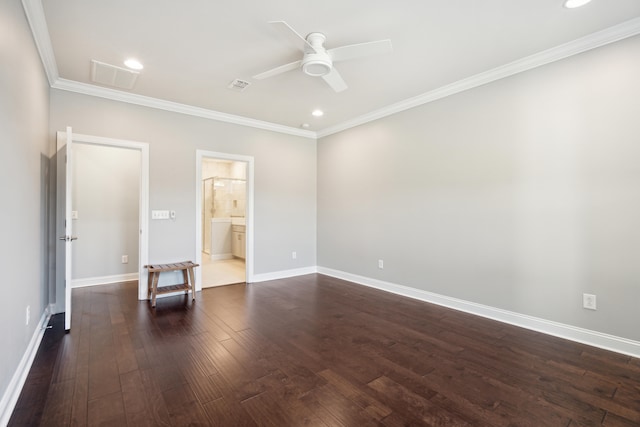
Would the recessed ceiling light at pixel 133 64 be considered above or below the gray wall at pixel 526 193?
above

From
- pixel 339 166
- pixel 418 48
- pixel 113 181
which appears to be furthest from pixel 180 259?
pixel 418 48

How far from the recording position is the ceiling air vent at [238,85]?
11.5 feet

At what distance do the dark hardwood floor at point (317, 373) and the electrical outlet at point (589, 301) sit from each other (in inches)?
14.0

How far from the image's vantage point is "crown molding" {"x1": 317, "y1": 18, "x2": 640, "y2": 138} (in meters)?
2.51

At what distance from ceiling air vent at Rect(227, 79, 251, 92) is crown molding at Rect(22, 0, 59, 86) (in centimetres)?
164

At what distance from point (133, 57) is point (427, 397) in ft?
12.8

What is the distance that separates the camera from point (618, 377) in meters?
2.15

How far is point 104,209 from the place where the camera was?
4871mm

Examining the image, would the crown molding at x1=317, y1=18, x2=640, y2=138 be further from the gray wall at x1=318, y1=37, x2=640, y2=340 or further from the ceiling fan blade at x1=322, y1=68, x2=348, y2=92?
the ceiling fan blade at x1=322, y1=68, x2=348, y2=92

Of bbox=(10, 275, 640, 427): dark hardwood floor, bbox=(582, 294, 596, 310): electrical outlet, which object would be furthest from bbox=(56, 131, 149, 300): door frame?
bbox=(582, 294, 596, 310): electrical outlet

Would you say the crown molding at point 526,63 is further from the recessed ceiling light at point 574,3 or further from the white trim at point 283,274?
the white trim at point 283,274

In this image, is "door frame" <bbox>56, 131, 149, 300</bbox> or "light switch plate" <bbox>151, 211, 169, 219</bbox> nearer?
"door frame" <bbox>56, 131, 149, 300</bbox>

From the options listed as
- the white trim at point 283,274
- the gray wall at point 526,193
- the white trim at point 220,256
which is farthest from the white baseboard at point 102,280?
the gray wall at point 526,193

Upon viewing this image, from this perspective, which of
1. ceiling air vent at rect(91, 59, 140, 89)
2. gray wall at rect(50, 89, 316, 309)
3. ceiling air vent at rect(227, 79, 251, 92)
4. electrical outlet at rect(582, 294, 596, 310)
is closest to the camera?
electrical outlet at rect(582, 294, 596, 310)
